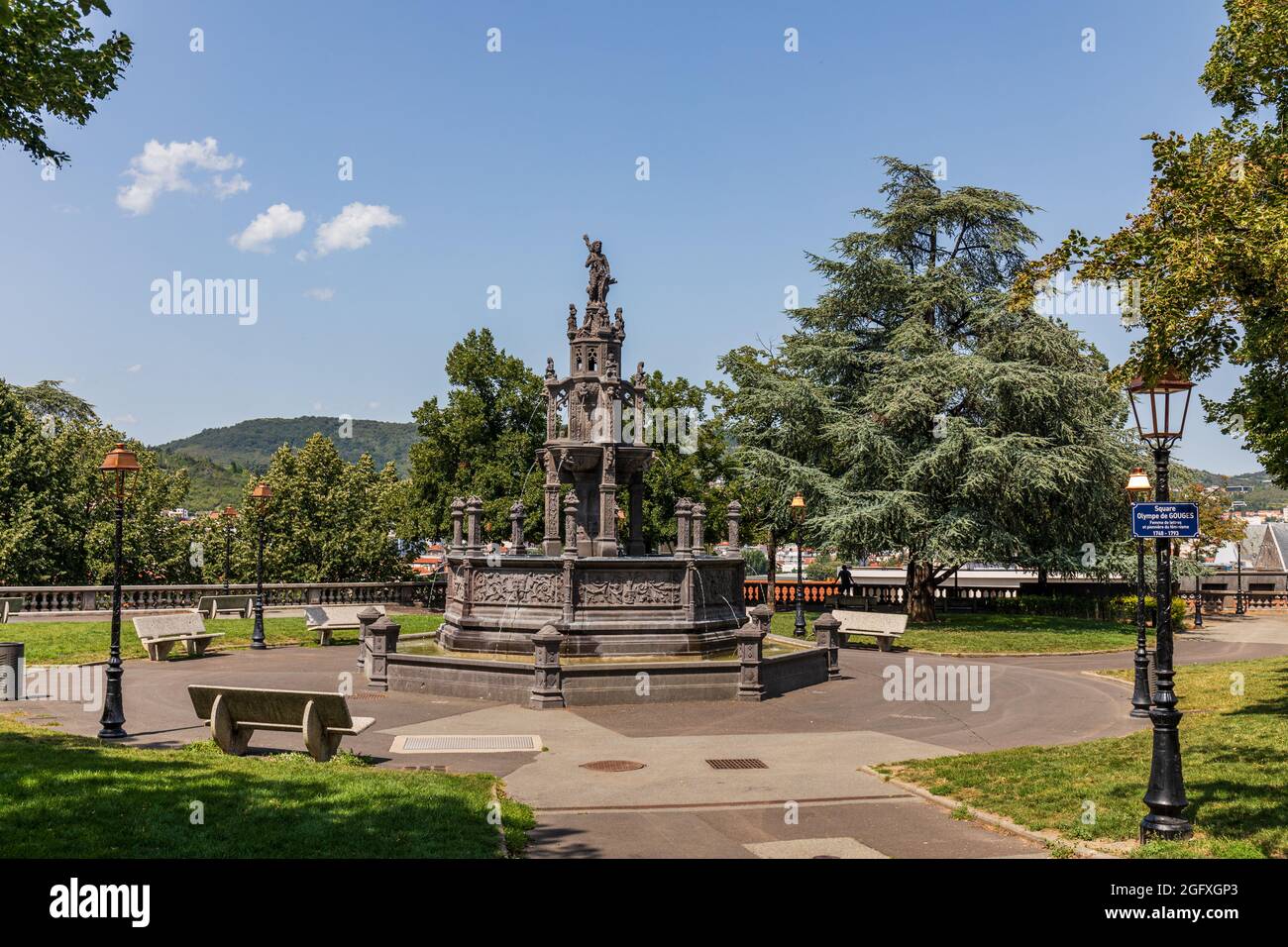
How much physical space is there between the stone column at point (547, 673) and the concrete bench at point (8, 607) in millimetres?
18855

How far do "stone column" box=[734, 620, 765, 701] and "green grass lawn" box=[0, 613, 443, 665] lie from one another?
1305cm

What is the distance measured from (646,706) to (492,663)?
2910mm

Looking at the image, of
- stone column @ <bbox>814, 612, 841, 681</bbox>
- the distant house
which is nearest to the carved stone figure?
stone column @ <bbox>814, 612, 841, 681</bbox>

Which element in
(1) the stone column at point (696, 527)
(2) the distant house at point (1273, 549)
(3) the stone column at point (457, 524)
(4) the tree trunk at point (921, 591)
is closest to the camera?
(1) the stone column at point (696, 527)

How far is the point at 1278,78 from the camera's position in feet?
43.7

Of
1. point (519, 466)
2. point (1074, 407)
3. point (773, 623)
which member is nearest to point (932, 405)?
point (1074, 407)

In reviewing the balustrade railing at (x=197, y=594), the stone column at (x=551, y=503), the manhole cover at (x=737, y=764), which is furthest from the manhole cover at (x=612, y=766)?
the balustrade railing at (x=197, y=594)

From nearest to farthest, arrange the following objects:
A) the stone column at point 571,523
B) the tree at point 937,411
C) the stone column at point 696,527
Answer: the stone column at point 571,523 < the stone column at point 696,527 < the tree at point 937,411

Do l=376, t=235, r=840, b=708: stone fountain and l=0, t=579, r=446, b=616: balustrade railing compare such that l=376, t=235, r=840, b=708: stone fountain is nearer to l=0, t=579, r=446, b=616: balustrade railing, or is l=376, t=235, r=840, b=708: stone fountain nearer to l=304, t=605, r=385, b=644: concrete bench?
l=304, t=605, r=385, b=644: concrete bench

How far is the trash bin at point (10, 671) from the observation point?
16.2 meters

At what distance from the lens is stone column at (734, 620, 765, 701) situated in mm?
17734

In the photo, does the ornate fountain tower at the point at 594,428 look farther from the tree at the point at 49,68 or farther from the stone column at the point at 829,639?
the tree at the point at 49,68

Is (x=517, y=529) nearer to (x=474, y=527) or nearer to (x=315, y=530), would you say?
(x=474, y=527)
